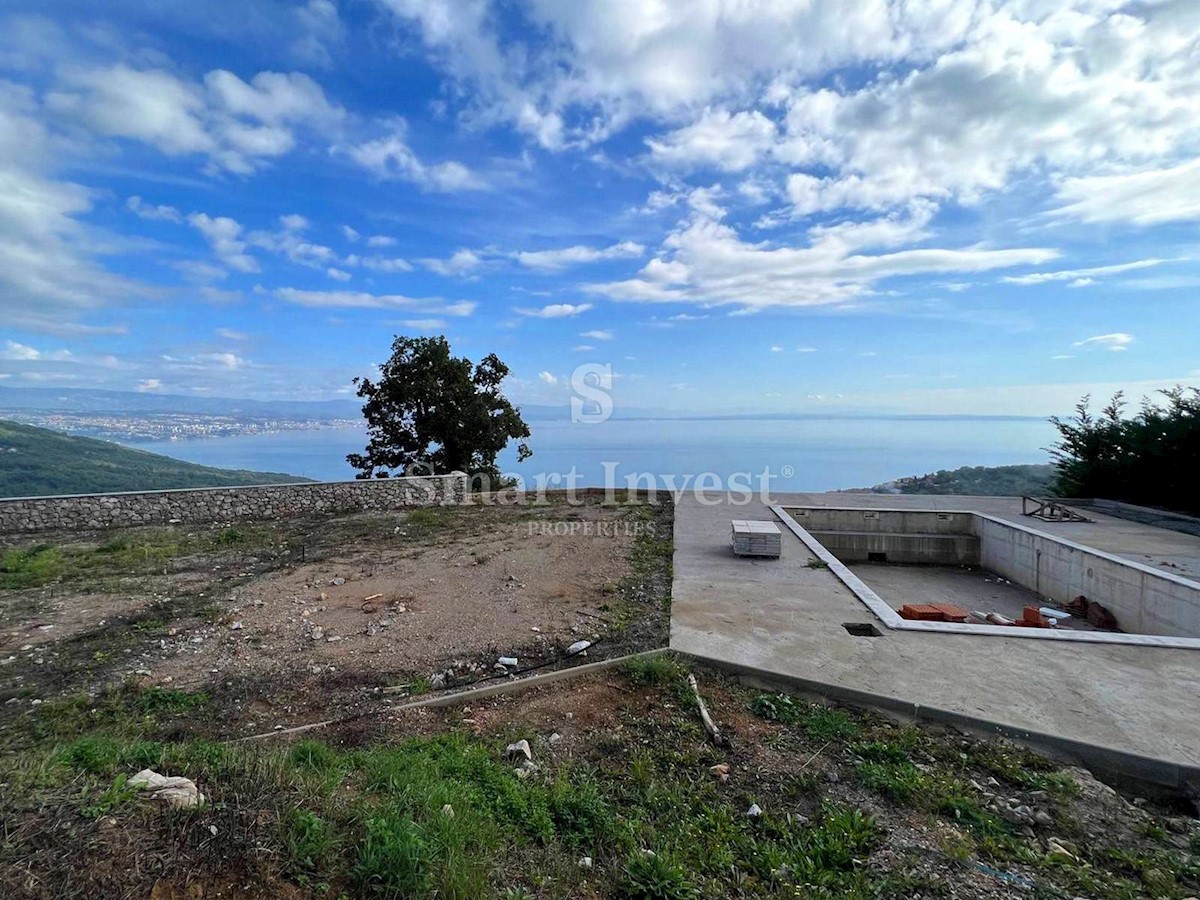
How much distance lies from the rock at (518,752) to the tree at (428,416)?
12.9 meters

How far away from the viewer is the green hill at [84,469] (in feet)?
56.9

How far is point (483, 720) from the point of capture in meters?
3.48

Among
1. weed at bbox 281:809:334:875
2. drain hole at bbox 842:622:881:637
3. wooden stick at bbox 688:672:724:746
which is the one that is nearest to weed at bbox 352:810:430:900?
weed at bbox 281:809:334:875

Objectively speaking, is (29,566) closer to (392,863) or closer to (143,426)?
(392,863)

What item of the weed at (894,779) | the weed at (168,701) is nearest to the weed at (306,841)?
the weed at (168,701)

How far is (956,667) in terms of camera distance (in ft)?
13.2

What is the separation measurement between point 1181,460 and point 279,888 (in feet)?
50.0

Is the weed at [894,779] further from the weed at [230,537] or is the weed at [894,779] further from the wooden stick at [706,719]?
the weed at [230,537]

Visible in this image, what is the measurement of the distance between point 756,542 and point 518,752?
502 cm

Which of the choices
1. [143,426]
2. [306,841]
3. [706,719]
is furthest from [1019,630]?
[143,426]

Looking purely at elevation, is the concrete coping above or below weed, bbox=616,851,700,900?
above

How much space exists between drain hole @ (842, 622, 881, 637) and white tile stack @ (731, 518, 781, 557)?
92.6 inches

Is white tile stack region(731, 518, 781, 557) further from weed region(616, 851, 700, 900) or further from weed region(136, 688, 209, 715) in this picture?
weed region(136, 688, 209, 715)

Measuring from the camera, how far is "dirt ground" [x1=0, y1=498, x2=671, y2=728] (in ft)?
13.4
